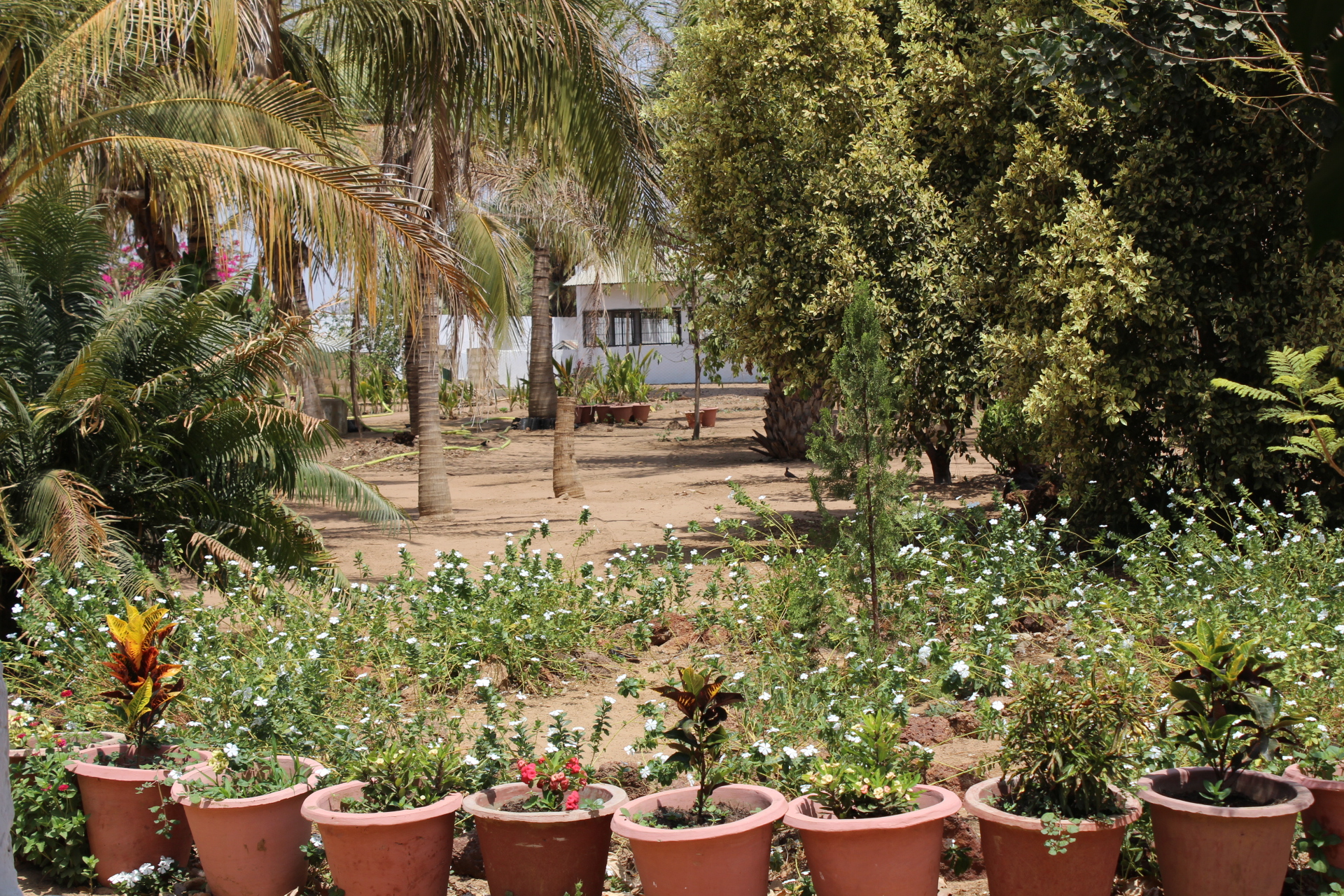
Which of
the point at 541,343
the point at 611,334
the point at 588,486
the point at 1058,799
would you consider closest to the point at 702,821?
the point at 1058,799

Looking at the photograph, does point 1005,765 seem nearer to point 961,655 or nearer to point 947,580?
point 961,655

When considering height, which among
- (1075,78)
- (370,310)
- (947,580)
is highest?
(1075,78)

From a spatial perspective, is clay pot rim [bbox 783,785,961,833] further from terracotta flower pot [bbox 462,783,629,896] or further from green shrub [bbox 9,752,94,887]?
green shrub [bbox 9,752,94,887]

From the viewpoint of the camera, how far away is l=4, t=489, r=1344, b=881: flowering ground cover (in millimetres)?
3695

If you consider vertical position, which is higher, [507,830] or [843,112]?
[843,112]

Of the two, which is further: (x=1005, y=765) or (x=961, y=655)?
(x=961, y=655)

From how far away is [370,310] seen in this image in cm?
712

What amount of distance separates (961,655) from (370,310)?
4.43 meters

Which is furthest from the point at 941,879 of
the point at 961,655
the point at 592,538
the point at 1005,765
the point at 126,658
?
the point at 592,538

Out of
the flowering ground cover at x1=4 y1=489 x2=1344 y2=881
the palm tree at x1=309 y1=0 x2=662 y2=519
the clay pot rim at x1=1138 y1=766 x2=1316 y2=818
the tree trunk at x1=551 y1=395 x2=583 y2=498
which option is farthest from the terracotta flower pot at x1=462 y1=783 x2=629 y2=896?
the tree trunk at x1=551 y1=395 x2=583 y2=498

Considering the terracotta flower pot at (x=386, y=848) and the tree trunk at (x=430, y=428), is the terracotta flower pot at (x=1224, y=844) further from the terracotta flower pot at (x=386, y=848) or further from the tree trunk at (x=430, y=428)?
the tree trunk at (x=430, y=428)

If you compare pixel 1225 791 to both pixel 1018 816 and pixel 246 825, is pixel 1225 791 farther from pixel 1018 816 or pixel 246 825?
pixel 246 825

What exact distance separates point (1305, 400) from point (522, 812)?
498 centimetres

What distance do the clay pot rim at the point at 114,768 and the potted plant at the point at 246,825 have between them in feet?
0.58
